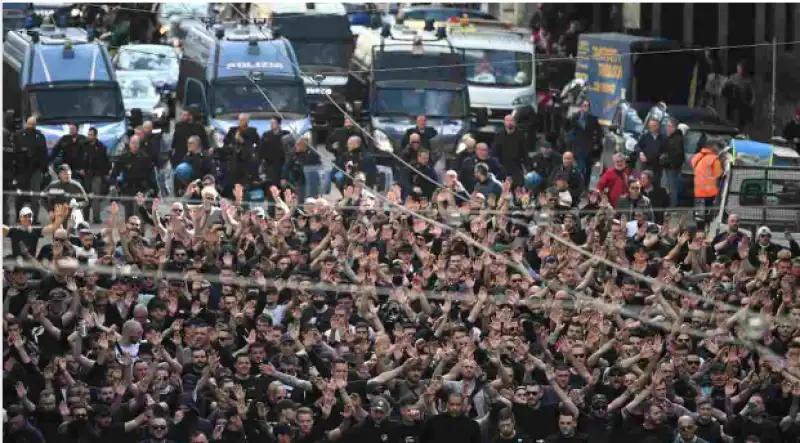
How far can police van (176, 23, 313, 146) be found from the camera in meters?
29.9

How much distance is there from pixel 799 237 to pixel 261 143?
7496 millimetres

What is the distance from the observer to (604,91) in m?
35.0

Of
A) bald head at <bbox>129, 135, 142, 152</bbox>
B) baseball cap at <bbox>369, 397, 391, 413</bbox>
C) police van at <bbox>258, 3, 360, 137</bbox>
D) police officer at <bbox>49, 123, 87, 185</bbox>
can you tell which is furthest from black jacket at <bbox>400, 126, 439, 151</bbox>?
baseball cap at <bbox>369, 397, 391, 413</bbox>

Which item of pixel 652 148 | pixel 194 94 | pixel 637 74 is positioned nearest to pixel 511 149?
pixel 652 148

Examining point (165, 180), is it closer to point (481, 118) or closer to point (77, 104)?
point (77, 104)

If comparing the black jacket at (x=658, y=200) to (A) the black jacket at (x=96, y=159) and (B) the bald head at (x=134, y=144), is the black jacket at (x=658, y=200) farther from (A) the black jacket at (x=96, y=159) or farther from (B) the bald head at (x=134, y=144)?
(A) the black jacket at (x=96, y=159)

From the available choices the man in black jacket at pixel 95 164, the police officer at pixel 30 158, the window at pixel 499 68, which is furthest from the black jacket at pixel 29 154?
the window at pixel 499 68

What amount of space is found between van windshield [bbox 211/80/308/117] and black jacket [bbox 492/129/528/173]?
3.27 metres

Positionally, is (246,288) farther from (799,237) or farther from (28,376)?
(799,237)

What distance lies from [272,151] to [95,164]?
200 centimetres

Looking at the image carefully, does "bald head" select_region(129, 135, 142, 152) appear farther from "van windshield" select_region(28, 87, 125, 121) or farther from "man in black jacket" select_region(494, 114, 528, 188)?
"man in black jacket" select_region(494, 114, 528, 188)

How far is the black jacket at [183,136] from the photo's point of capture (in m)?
27.8

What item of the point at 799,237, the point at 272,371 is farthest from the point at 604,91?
the point at 272,371

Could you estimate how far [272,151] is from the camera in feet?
89.6
